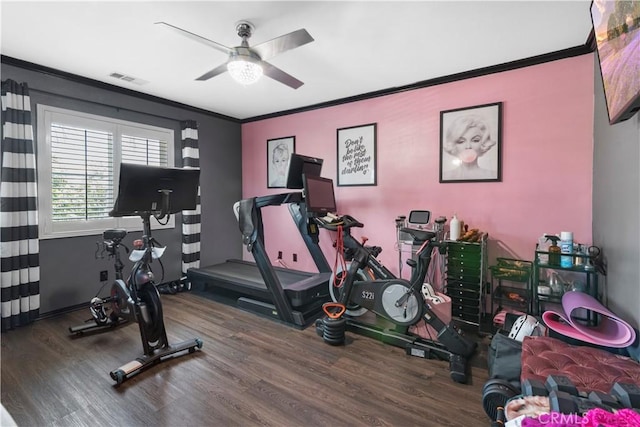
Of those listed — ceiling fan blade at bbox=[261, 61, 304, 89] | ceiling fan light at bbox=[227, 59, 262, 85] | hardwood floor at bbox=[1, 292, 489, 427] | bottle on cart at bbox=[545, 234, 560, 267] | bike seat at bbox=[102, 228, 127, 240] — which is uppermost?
ceiling fan blade at bbox=[261, 61, 304, 89]

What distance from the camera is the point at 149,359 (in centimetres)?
231

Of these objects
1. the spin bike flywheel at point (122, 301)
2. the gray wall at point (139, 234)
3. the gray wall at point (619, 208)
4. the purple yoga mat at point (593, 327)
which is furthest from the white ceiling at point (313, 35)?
the spin bike flywheel at point (122, 301)

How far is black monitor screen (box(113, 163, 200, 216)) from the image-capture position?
2.32 metres

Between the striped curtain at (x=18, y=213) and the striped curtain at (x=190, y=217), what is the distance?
160 centimetres

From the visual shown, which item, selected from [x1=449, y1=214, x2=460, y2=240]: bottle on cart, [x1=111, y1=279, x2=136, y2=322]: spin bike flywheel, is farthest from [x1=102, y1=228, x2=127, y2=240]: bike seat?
[x1=449, y1=214, x2=460, y2=240]: bottle on cart

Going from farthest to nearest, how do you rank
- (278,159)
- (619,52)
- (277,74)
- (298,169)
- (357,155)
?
(278,159) → (357,155) → (298,169) → (277,74) → (619,52)

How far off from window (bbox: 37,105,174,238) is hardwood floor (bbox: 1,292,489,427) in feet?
3.83

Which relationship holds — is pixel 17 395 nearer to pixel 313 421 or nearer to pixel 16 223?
pixel 16 223

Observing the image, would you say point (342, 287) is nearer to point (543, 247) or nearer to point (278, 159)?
point (543, 247)

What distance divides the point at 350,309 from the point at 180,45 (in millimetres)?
2909

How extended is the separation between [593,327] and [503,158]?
177 centimetres

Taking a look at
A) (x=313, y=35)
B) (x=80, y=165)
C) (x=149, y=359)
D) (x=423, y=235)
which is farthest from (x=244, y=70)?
(x=80, y=165)

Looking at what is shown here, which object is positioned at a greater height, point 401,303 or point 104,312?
point 401,303

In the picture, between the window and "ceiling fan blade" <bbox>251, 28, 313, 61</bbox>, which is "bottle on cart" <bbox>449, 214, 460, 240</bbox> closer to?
"ceiling fan blade" <bbox>251, 28, 313, 61</bbox>
